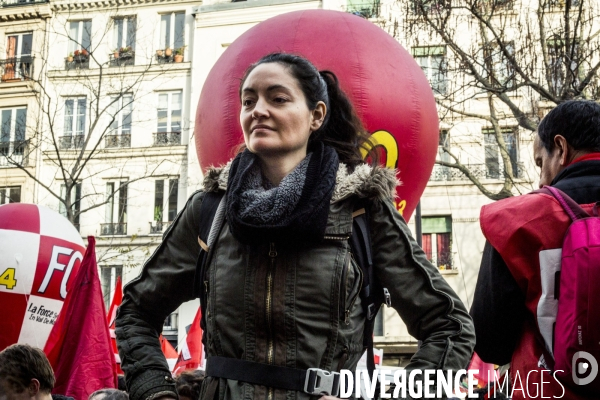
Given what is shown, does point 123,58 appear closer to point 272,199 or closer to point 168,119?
point 168,119

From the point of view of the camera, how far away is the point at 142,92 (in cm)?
2748

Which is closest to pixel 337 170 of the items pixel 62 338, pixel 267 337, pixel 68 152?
pixel 267 337

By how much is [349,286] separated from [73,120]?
27.2 m

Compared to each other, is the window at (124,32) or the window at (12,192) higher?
the window at (124,32)

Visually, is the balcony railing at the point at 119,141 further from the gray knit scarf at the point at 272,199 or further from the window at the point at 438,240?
the gray knit scarf at the point at 272,199

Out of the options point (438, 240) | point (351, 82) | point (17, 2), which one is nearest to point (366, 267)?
point (351, 82)

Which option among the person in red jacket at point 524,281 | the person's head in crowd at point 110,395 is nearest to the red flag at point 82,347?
the person's head in crowd at point 110,395

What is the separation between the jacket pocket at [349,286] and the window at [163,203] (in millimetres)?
24304

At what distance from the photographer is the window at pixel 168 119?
2712 centimetres

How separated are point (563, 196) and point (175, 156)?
24.5 metres

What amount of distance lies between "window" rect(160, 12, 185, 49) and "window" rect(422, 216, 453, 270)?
11.0 metres

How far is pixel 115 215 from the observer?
27219 millimetres

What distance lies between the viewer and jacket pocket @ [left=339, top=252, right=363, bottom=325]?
92.6 inches

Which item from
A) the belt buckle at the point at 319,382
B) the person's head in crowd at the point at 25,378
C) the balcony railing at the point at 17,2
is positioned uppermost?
the balcony railing at the point at 17,2
